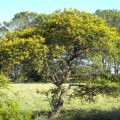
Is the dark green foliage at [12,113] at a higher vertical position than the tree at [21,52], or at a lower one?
lower

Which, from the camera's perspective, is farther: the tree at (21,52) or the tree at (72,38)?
the tree at (72,38)

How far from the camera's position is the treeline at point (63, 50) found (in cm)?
1298

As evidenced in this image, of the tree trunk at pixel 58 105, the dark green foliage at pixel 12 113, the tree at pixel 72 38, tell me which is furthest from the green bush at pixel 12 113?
the tree trunk at pixel 58 105

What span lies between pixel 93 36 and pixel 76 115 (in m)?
3.97

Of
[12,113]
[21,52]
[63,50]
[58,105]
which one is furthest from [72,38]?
[12,113]

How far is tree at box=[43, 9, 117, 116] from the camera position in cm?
1348

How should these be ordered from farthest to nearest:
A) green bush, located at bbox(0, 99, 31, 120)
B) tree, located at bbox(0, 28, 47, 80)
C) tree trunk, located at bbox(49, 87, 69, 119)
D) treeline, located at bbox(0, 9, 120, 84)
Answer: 1. tree trunk, located at bbox(49, 87, 69, 119)
2. treeline, located at bbox(0, 9, 120, 84)
3. tree, located at bbox(0, 28, 47, 80)
4. green bush, located at bbox(0, 99, 31, 120)

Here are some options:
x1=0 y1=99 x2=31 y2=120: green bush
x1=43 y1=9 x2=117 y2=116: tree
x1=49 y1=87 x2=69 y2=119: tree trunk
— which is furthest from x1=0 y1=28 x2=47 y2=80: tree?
x1=0 y1=99 x2=31 y2=120: green bush

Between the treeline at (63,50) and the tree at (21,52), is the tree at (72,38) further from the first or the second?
the tree at (21,52)

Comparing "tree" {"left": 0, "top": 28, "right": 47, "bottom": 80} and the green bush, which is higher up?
"tree" {"left": 0, "top": 28, "right": 47, "bottom": 80}

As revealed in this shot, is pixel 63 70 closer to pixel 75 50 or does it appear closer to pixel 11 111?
pixel 75 50

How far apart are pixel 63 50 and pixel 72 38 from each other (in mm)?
580

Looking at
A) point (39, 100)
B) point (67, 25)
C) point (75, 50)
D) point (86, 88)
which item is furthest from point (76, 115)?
point (39, 100)

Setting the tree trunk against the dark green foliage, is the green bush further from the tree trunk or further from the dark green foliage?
the tree trunk
